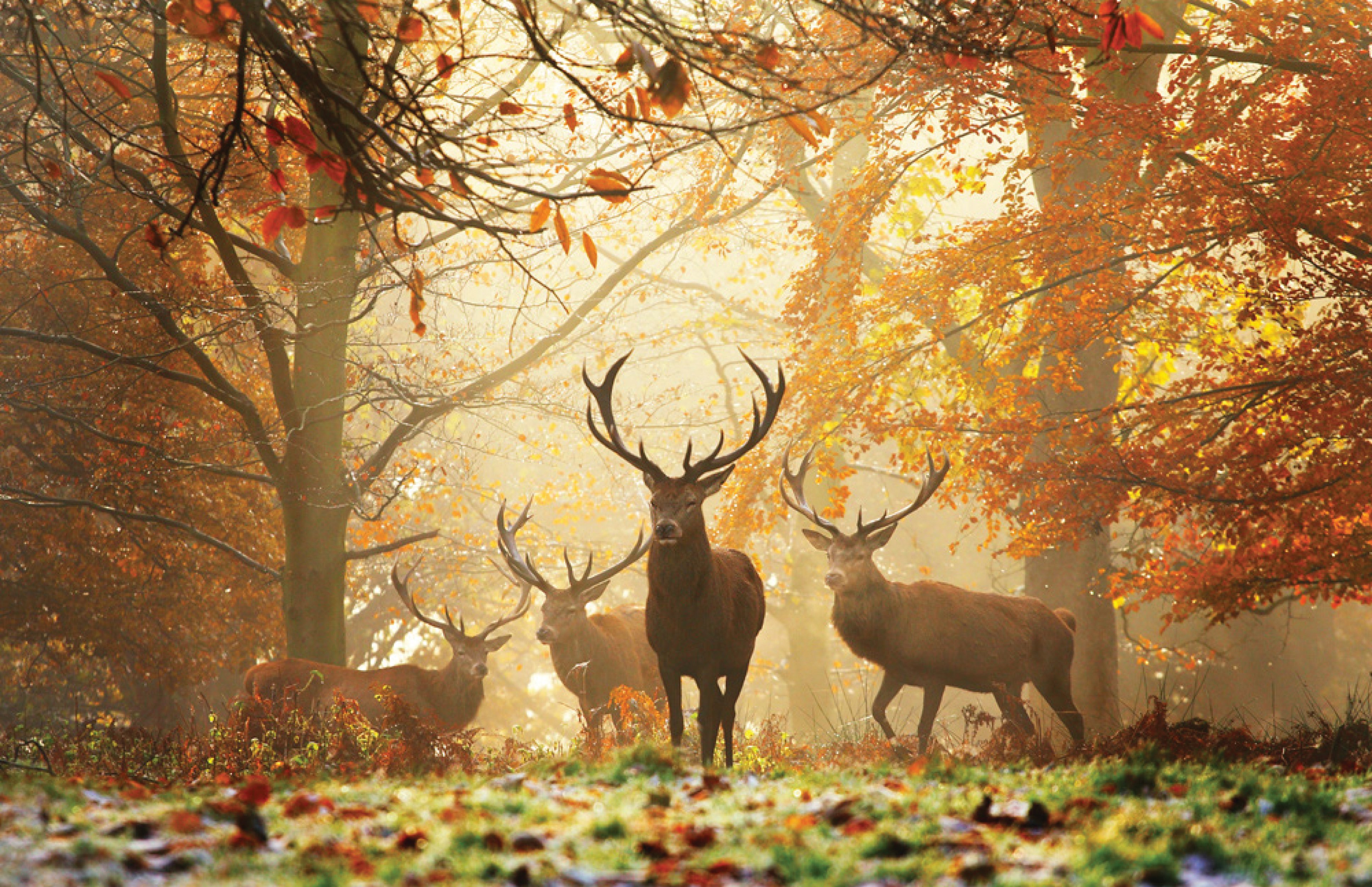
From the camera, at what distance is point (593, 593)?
1137 centimetres

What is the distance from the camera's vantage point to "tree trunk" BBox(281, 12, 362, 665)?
10266mm

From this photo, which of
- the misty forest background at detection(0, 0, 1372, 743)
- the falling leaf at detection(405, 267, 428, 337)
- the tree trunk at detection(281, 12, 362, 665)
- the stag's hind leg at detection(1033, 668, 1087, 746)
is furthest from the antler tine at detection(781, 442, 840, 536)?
the falling leaf at detection(405, 267, 428, 337)

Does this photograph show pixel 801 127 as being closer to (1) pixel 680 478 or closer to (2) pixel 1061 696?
(1) pixel 680 478

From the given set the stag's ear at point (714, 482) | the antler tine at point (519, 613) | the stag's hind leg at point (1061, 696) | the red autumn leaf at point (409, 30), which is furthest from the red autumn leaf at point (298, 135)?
the stag's hind leg at point (1061, 696)

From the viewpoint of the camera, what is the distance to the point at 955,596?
10.2 metres

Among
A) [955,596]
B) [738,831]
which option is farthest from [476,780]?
[955,596]

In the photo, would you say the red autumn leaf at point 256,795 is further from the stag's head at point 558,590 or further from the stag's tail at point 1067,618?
the stag's tail at point 1067,618

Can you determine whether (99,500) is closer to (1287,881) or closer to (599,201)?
(599,201)

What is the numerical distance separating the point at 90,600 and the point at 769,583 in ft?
53.7

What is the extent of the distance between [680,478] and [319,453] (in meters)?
5.06

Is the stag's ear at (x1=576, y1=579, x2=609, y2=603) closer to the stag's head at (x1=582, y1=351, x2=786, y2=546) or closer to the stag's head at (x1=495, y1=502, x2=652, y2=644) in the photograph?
the stag's head at (x1=495, y1=502, x2=652, y2=644)

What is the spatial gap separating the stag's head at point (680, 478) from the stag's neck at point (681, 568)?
52 mm

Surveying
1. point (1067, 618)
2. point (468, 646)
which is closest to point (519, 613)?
point (468, 646)

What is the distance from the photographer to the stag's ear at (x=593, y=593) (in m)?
11.0
